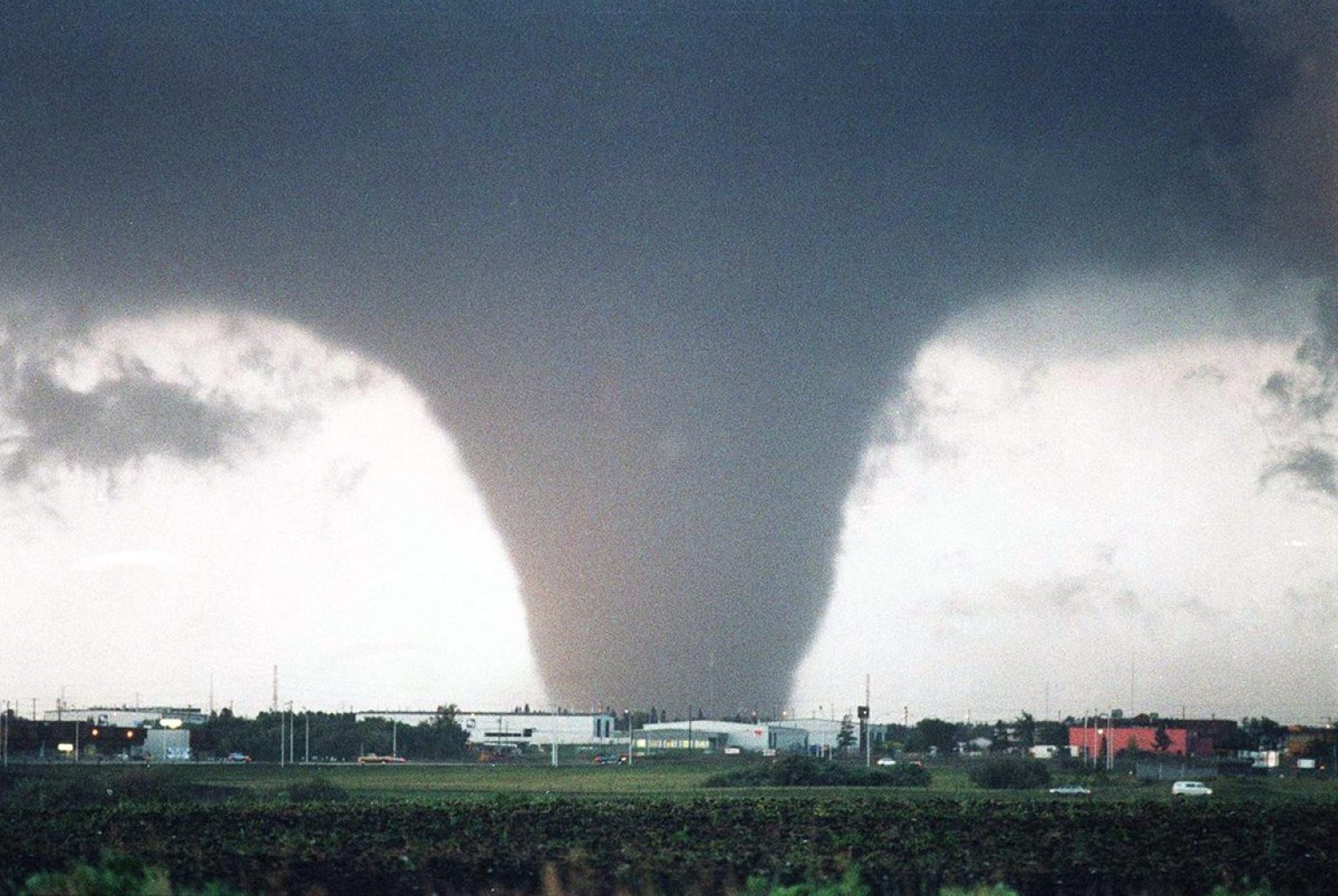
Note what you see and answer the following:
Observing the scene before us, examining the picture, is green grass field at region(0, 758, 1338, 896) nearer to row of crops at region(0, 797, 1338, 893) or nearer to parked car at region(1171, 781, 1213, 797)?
row of crops at region(0, 797, 1338, 893)

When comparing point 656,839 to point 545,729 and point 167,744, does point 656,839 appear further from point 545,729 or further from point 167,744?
point 545,729

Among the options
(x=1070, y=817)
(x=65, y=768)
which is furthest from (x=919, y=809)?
(x=65, y=768)

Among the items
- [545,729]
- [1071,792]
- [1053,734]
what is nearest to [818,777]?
[1071,792]

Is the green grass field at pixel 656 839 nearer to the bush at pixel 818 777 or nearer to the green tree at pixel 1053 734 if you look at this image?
the bush at pixel 818 777

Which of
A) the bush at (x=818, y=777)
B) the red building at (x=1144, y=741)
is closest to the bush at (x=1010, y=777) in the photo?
the bush at (x=818, y=777)

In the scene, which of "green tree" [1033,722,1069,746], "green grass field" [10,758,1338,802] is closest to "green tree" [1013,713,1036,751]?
"green tree" [1033,722,1069,746]
